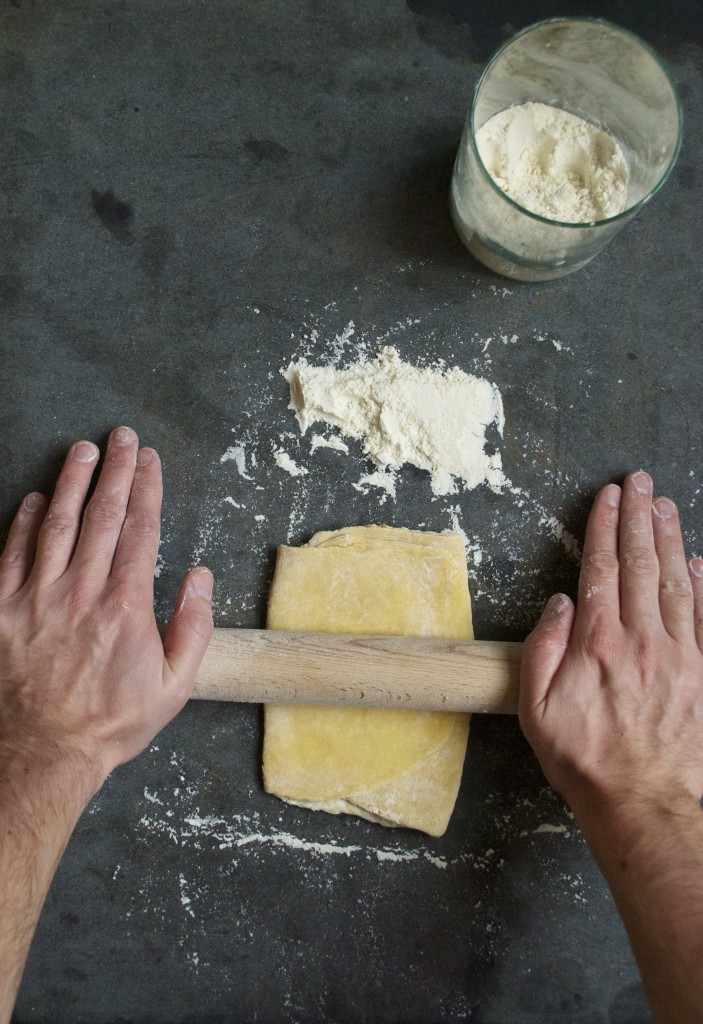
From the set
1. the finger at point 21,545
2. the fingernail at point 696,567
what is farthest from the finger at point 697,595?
the finger at point 21,545

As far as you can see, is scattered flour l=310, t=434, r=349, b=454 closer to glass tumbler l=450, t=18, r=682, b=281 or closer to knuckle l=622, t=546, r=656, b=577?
glass tumbler l=450, t=18, r=682, b=281

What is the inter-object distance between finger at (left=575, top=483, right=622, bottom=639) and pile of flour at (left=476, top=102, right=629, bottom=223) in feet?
2.00

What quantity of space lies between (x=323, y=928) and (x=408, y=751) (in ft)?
1.39

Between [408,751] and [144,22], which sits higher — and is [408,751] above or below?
below

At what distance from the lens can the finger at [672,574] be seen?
1.55 metres

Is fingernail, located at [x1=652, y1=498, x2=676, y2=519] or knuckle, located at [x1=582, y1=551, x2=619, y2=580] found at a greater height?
fingernail, located at [x1=652, y1=498, x2=676, y2=519]

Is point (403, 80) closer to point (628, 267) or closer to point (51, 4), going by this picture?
point (628, 267)

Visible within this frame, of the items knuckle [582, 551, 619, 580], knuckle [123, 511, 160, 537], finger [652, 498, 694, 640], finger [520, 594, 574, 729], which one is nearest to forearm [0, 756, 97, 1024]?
knuckle [123, 511, 160, 537]

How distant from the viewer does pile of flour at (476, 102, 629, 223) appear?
61.8 inches

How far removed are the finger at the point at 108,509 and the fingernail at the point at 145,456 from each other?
11 mm

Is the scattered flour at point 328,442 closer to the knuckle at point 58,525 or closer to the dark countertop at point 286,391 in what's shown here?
the dark countertop at point 286,391

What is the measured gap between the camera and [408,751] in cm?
159

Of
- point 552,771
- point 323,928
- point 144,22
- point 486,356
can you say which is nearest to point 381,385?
point 486,356

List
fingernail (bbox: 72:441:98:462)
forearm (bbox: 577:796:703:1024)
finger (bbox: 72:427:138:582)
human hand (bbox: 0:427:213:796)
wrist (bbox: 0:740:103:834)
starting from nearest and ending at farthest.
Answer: forearm (bbox: 577:796:703:1024), wrist (bbox: 0:740:103:834), human hand (bbox: 0:427:213:796), finger (bbox: 72:427:138:582), fingernail (bbox: 72:441:98:462)
